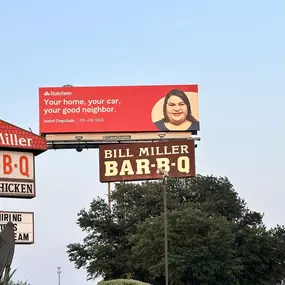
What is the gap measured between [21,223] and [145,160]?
41.1 metres

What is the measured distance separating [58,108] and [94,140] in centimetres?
432

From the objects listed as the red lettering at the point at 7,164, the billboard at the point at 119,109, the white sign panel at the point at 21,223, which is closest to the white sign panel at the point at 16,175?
the red lettering at the point at 7,164

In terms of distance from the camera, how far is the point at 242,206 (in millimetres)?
74625

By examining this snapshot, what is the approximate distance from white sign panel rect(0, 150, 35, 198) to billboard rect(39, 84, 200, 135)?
42.1 meters

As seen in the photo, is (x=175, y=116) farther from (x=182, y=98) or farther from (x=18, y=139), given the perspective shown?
(x=18, y=139)

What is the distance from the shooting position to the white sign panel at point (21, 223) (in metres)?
25.2

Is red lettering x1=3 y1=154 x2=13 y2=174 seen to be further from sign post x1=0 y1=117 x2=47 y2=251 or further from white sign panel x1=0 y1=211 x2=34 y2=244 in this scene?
white sign panel x1=0 y1=211 x2=34 y2=244

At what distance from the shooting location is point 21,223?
2547 cm

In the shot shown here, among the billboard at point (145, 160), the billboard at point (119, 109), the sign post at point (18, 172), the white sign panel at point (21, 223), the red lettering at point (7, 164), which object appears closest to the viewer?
the white sign panel at point (21, 223)

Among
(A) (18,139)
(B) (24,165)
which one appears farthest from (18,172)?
(A) (18,139)

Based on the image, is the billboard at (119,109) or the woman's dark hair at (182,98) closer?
the billboard at (119,109)

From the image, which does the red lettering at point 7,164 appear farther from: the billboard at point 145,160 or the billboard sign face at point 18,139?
the billboard at point 145,160

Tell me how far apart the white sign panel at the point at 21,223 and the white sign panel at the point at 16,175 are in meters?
0.61

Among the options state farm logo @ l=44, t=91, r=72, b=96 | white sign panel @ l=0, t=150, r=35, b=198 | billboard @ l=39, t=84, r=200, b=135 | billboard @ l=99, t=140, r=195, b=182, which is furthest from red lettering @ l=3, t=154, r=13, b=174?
state farm logo @ l=44, t=91, r=72, b=96
